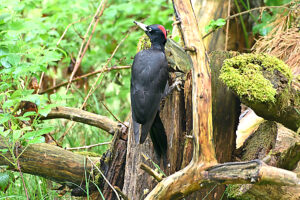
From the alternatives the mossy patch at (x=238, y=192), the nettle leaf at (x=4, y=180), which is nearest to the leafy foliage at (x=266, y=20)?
the mossy patch at (x=238, y=192)

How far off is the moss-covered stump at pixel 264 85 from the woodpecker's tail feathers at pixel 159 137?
59 centimetres

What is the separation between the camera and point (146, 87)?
2926 mm

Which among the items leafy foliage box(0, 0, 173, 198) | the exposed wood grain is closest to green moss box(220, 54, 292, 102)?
leafy foliage box(0, 0, 173, 198)

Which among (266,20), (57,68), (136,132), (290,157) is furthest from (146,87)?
(57,68)

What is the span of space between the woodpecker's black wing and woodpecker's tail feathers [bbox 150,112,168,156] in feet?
0.28

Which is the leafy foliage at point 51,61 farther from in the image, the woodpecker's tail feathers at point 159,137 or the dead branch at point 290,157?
the dead branch at point 290,157

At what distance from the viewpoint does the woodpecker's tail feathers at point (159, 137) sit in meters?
2.76

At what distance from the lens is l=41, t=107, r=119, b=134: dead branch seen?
11.1 ft

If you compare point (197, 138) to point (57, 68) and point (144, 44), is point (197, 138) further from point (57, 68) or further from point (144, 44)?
point (57, 68)

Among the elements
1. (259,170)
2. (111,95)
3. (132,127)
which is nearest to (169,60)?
(132,127)

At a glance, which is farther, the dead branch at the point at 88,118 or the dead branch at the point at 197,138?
the dead branch at the point at 88,118

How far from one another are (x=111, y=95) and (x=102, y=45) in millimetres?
1004

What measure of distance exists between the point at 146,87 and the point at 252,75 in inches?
31.6

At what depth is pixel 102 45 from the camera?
Answer: 5930 mm
